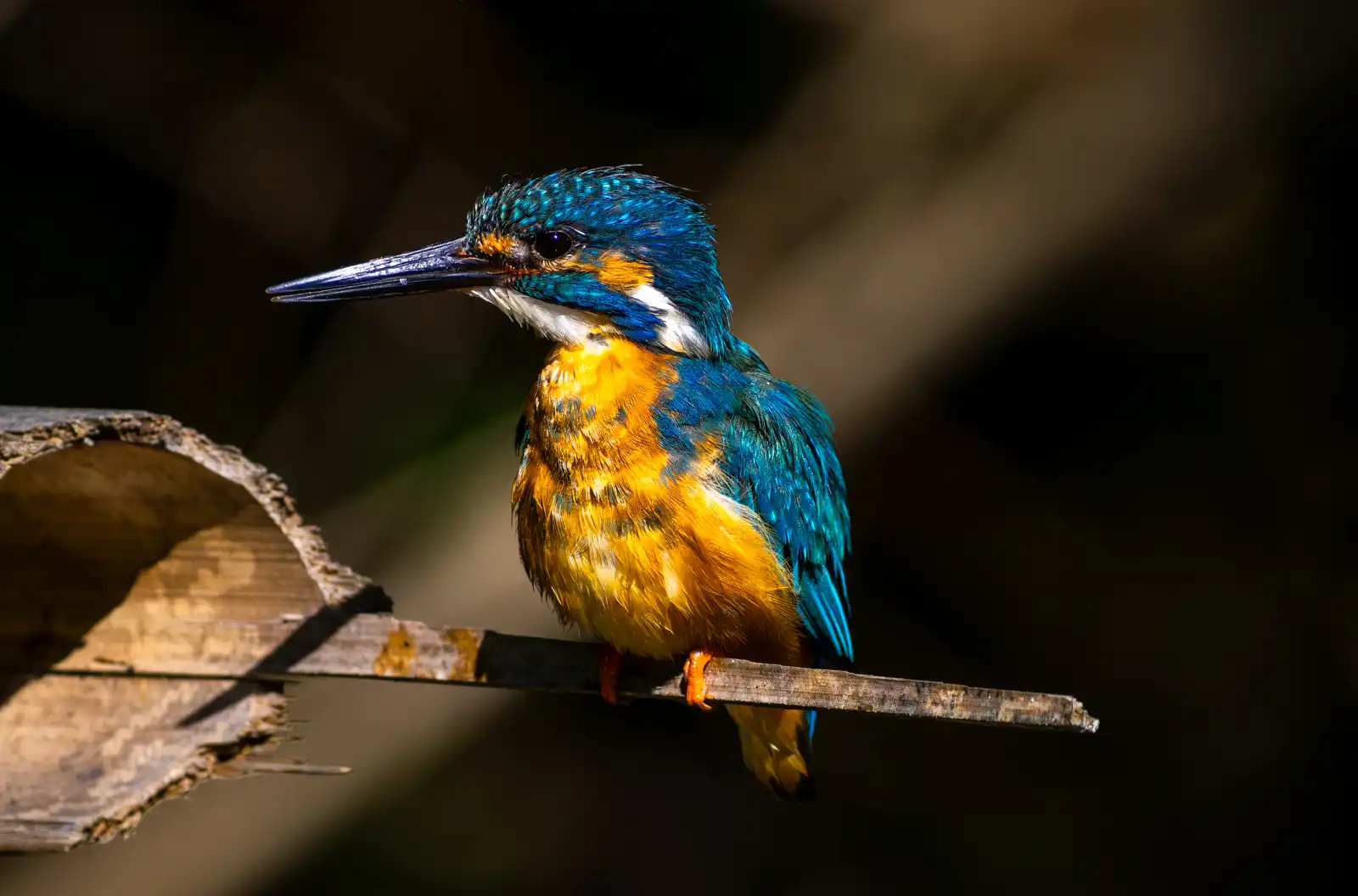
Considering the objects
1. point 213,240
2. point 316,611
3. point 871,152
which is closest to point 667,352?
point 316,611

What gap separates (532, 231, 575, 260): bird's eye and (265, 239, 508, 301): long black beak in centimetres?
7

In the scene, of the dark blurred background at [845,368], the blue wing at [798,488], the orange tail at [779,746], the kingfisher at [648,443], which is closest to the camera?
the kingfisher at [648,443]

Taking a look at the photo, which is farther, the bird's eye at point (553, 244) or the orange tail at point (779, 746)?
the orange tail at point (779, 746)

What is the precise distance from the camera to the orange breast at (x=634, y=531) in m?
1.93

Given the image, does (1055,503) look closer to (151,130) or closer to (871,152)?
(871,152)

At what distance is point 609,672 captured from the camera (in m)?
1.99

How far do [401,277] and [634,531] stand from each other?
521mm

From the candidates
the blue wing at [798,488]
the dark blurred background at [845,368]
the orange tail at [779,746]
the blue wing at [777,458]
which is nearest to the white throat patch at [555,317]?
the blue wing at [777,458]

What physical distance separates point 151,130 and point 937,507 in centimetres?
232

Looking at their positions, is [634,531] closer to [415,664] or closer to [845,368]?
[415,664]

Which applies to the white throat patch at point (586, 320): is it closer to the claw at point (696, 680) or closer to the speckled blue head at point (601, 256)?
the speckled blue head at point (601, 256)

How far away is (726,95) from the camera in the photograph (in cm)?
376

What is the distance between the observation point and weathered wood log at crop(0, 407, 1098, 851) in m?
1.88

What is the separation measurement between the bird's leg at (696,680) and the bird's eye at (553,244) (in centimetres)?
63
